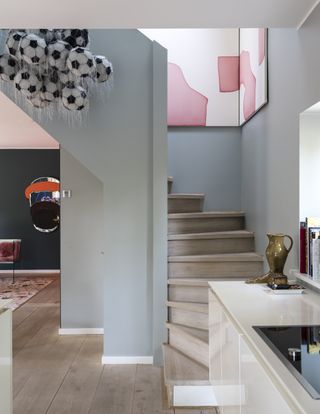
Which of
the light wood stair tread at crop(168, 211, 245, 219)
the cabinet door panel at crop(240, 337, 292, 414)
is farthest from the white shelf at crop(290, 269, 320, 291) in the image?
the light wood stair tread at crop(168, 211, 245, 219)

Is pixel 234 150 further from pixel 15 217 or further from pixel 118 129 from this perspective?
pixel 15 217

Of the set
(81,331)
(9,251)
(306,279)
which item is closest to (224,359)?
(306,279)

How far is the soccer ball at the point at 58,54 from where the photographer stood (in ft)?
9.85

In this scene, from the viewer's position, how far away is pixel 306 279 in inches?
87.9

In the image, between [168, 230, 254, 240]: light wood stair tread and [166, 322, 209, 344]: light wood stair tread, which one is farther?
[168, 230, 254, 240]: light wood stair tread

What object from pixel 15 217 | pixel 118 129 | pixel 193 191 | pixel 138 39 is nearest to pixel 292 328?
pixel 118 129

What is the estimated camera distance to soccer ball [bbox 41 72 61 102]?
312 centimetres

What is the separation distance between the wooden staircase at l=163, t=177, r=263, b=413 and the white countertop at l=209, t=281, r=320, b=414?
842 millimetres

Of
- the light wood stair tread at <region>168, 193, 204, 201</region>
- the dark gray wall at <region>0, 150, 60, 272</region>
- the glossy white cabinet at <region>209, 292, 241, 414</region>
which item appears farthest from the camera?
the dark gray wall at <region>0, 150, 60, 272</region>

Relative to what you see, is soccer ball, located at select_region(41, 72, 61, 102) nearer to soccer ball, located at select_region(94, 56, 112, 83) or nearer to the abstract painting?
soccer ball, located at select_region(94, 56, 112, 83)

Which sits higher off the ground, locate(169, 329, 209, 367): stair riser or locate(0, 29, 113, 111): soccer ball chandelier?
locate(0, 29, 113, 111): soccer ball chandelier

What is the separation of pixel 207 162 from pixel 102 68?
1.79 meters

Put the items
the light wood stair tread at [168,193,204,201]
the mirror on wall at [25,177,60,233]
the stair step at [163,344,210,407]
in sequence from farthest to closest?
1. the mirror on wall at [25,177,60,233]
2. the light wood stair tread at [168,193,204,201]
3. the stair step at [163,344,210,407]

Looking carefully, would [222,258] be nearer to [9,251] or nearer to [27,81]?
[27,81]
